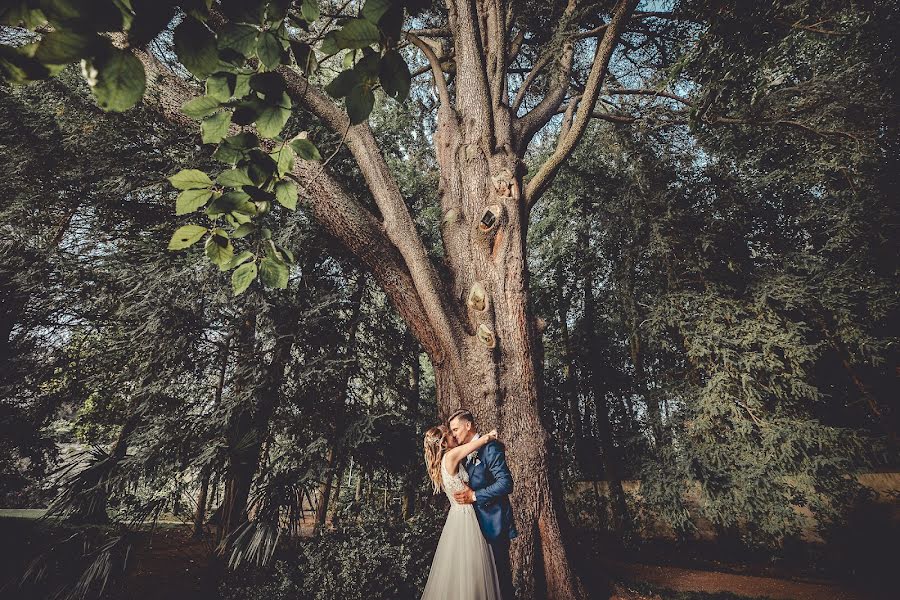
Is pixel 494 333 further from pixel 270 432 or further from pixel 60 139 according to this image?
pixel 60 139

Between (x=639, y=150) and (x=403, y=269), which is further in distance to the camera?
(x=639, y=150)

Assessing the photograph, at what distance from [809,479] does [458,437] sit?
220 inches

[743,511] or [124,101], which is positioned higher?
[124,101]

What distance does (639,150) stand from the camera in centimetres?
741

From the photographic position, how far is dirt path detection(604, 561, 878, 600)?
15.0 ft

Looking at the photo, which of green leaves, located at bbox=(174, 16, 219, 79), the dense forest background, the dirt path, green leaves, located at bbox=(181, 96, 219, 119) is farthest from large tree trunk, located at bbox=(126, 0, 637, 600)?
the dirt path

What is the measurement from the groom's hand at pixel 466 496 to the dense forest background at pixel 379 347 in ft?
5.57

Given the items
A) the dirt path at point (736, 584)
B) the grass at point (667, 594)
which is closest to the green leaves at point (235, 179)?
the grass at point (667, 594)

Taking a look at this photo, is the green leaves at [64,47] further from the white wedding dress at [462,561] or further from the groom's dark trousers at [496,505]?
the white wedding dress at [462,561]

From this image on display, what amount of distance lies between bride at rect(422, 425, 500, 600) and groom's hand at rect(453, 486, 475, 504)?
3cm

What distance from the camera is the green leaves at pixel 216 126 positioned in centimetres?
81

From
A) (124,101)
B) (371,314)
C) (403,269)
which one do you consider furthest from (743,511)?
(124,101)

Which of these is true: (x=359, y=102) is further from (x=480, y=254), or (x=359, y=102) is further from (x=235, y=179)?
(x=480, y=254)

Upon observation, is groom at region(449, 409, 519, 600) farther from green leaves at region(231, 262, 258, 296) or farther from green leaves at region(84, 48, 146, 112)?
green leaves at region(84, 48, 146, 112)
